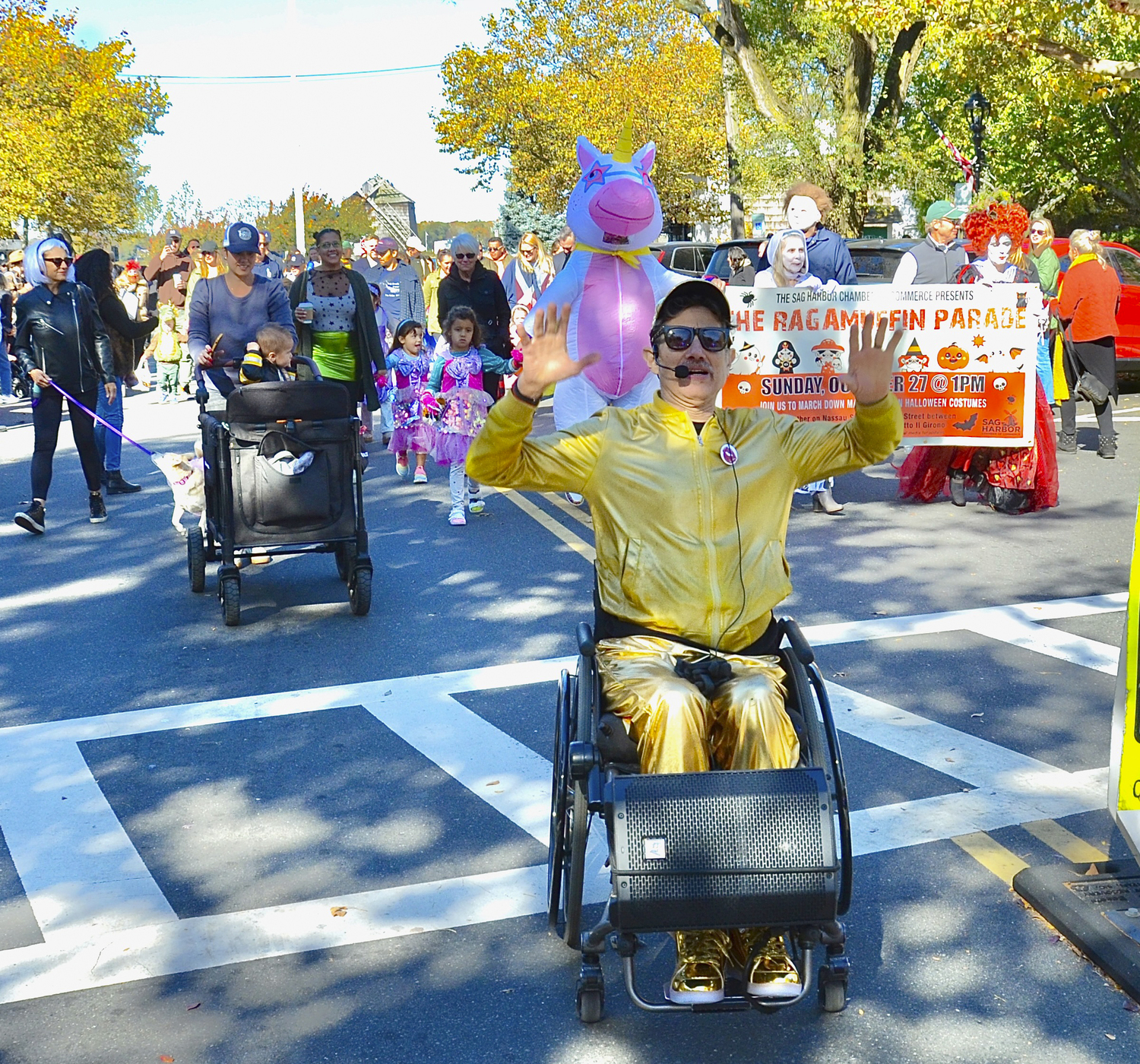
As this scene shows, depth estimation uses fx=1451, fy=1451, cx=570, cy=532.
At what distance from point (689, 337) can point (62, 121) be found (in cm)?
4368

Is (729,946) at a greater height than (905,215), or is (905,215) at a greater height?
(905,215)

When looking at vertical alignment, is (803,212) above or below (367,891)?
above

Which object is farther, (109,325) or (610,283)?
(109,325)

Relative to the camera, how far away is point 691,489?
4000 millimetres

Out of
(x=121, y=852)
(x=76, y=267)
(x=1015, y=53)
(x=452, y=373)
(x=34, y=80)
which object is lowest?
(x=121, y=852)

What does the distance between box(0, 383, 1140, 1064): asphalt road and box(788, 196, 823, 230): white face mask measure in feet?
8.26

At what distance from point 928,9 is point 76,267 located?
1293cm

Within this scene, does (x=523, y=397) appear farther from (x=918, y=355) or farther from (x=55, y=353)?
(x=55, y=353)

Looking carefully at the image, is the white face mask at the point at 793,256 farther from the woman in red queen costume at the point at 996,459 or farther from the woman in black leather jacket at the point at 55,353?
the woman in black leather jacket at the point at 55,353

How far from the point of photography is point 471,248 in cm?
1255

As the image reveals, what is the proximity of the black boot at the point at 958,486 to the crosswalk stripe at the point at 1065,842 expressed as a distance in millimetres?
6171

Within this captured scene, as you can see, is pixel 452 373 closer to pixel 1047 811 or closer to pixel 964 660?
pixel 964 660

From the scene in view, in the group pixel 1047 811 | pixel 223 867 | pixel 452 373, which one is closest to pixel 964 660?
pixel 1047 811

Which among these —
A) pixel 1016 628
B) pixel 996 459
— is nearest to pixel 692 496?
pixel 1016 628
